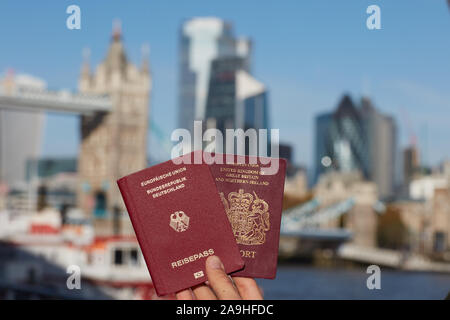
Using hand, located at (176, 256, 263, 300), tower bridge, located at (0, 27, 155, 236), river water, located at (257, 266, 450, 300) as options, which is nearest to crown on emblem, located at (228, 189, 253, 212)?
hand, located at (176, 256, 263, 300)

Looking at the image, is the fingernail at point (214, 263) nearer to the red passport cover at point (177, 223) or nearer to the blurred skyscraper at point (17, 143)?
the red passport cover at point (177, 223)

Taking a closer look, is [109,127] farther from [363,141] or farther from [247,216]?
[247,216]

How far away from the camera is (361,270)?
85.6 feet

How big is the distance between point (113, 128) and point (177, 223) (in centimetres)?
2892

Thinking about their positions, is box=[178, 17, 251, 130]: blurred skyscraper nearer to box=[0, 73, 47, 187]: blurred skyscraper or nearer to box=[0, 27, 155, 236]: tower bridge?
box=[0, 73, 47, 187]: blurred skyscraper

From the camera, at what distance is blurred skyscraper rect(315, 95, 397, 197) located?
124 ft

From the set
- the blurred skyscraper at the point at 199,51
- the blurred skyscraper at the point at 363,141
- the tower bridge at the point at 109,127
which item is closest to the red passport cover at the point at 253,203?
the tower bridge at the point at 109,127

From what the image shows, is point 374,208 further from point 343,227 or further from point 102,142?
point 102,142

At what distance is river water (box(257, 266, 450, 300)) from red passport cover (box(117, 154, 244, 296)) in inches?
483

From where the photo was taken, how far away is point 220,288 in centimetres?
82

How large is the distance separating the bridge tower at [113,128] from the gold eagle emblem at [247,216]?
27.0 metres

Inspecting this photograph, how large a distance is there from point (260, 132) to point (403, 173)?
124 ft

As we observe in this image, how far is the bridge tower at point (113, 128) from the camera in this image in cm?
2875

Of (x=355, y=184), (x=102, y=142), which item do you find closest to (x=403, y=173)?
(x=355, y=184)
